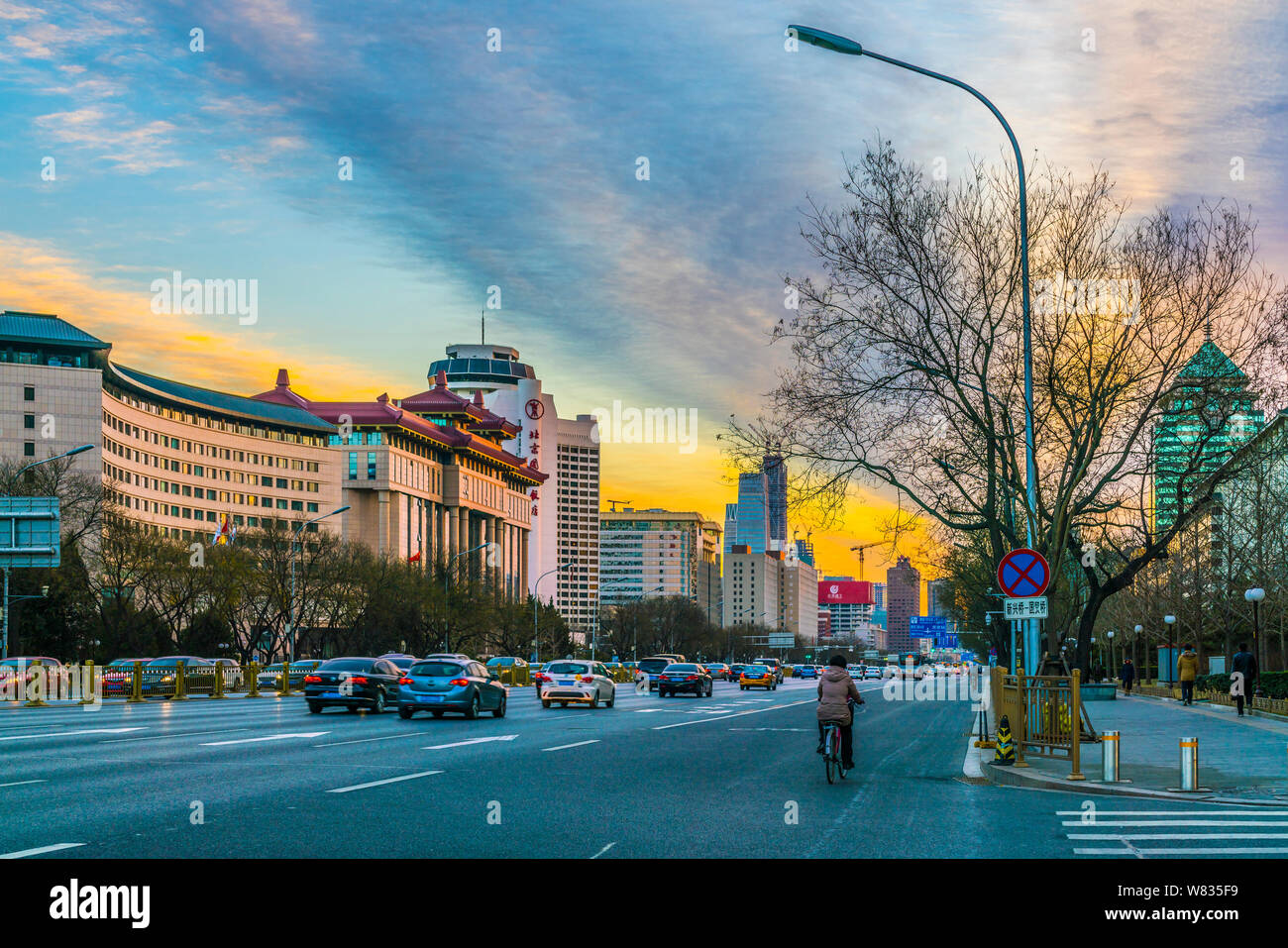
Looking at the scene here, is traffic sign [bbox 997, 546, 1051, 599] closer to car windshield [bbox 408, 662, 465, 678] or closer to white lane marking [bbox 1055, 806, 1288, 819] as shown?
white lane marking [bbox 1055, 806, 1288, 819]

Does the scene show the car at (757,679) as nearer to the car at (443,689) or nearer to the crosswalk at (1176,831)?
the car at (443,689)

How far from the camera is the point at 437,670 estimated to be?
33.2 meters

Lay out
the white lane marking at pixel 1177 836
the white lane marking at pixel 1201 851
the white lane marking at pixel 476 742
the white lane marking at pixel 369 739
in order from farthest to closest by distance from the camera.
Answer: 1. the white lane marking at pixel 369 739
2. the white lane marking at pixel 476 742
3. the white lane marking at pixel 1177 836
4. the white lane marking at pixel 1201 851

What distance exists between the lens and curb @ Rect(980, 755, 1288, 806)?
1530cm

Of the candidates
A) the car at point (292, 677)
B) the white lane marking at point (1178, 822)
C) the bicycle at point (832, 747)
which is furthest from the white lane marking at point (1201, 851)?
the car at point (292, 677)

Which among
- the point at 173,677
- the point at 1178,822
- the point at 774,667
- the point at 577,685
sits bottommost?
the point at 774,667

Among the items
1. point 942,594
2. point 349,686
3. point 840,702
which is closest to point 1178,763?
point 840,702

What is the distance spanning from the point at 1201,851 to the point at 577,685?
33406 millimetres

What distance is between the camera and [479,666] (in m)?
35.5

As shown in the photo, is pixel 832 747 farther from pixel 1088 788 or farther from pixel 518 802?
pixel 518 802

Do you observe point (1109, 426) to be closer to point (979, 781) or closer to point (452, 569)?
point (979, 781)

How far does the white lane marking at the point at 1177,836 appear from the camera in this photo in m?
11.9

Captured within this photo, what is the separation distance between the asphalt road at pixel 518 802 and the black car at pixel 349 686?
8.28 metres

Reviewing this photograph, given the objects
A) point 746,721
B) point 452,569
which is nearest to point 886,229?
point 746,721
